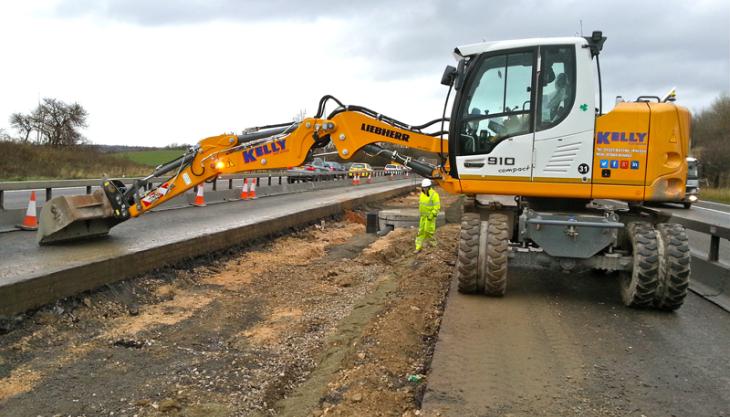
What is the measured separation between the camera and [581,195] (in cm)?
669

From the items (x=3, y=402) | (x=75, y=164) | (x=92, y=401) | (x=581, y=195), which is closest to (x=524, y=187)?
(x=581, y=195)

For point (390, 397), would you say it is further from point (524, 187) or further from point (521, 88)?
point (521, 88)

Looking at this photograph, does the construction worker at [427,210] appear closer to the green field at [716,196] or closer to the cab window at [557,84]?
the cab window at [557,84]

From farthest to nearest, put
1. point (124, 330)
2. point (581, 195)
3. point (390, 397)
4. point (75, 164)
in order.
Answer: point (75, 164)
point (581, 195)
point (124, 330)
point (390, 397)

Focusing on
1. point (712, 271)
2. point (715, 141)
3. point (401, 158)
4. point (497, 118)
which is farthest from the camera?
point (715, 141)

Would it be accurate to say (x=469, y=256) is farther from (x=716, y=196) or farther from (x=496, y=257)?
(x=716, y=196)

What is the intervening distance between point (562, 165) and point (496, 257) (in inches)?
53.7

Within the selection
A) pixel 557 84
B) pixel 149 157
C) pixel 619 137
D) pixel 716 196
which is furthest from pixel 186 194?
pixel 149 157

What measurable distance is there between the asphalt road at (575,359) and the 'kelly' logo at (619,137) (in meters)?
2.03

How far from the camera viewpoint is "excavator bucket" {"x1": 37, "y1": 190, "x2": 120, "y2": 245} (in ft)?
26.7

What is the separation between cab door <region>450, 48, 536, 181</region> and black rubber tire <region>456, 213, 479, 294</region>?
2.19 feet

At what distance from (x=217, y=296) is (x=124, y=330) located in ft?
6.30

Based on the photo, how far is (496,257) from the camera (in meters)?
6.63

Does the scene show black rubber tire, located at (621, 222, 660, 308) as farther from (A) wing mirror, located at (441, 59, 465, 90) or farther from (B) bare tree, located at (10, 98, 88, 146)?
(B) bare tree, located at (10, 98, 88, 146)
